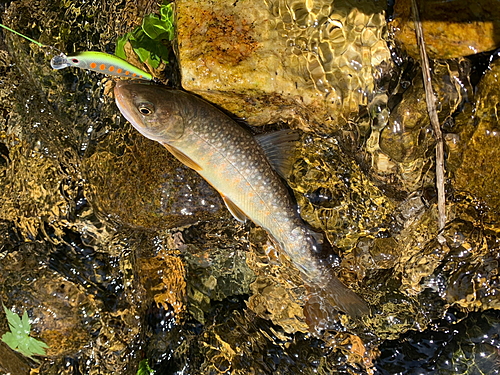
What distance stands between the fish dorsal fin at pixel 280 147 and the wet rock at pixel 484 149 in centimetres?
151

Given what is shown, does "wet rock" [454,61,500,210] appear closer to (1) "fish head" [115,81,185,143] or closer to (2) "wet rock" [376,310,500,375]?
(2) "wet rock" [376,310,500,375]

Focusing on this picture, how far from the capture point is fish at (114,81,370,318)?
3260 millimetres

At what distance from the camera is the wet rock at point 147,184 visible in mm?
3887

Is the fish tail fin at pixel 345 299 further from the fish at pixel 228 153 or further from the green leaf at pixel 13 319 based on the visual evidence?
the green leaf at pixel 13 319

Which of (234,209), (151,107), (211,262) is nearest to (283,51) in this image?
(151,107)

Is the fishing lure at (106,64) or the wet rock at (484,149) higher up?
the fishing lure at (106,64)

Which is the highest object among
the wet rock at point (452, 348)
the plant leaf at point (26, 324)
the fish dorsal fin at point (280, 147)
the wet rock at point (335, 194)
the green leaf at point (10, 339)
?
the fish dorsal fin at point (280, 147)

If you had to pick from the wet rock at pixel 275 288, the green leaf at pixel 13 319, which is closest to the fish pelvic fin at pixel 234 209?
the wet rock at pixel 275 288

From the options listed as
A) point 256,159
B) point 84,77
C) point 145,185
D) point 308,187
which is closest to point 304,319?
point 308,187

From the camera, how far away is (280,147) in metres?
3.51

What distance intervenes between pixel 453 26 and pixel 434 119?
2.46ft

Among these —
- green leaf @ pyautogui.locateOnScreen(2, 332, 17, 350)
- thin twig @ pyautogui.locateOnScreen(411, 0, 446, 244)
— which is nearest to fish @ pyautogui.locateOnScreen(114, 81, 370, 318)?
thin twig @ pyautogui.locateOnScreen(411, 0, 446, 244)

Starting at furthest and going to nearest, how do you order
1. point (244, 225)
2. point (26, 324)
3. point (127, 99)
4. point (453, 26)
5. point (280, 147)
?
point (26, 324)
point (244, 225)
point (280, 147)
point (127, 99)
point (453, 26)

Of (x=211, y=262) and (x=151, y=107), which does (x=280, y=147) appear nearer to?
(x=151, y=107)
